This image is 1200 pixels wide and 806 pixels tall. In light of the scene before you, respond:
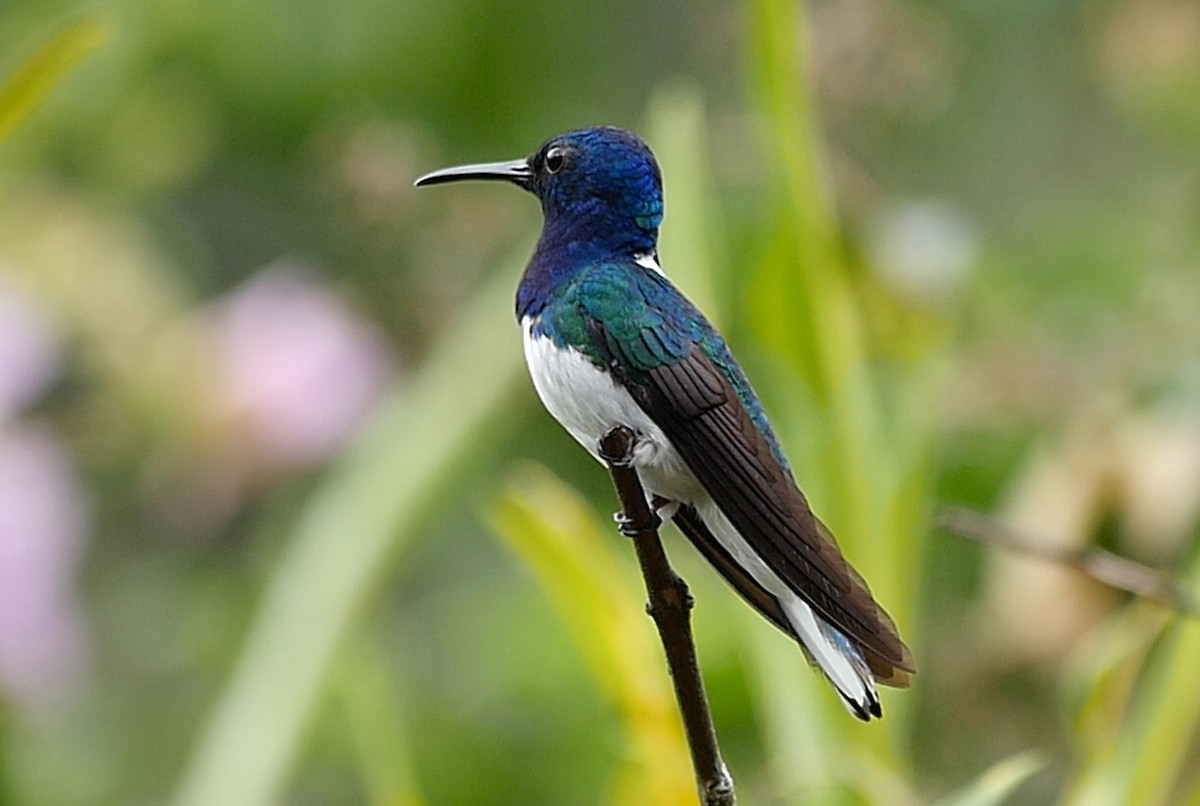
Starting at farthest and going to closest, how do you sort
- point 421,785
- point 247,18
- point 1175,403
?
point 247,18
point 421,785
point 1175,403

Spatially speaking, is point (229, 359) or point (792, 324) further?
point (229, 359)

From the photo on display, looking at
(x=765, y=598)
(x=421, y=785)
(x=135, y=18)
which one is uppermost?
(x=135, y=18)

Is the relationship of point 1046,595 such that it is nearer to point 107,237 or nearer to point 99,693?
point 107,237

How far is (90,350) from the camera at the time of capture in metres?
1.60

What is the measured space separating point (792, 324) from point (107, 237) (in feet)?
2.60

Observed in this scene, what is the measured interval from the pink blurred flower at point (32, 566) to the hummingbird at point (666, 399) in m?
0.88

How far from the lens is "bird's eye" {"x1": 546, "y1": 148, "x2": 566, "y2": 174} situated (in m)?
0.69

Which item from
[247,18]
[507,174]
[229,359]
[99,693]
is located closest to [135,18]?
[247,18]

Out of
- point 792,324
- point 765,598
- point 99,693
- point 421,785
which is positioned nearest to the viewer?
point 765,598

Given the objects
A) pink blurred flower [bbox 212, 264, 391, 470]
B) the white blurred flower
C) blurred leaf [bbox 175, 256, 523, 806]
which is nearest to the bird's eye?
blurred leaf [bbox 175, 256, 523, 806]

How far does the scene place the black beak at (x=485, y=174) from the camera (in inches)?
25.6

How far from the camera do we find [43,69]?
0.93 metres

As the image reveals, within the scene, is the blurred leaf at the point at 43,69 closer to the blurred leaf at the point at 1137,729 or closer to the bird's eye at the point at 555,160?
the bird's eye at the point at 555,160

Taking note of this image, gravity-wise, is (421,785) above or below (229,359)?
below
